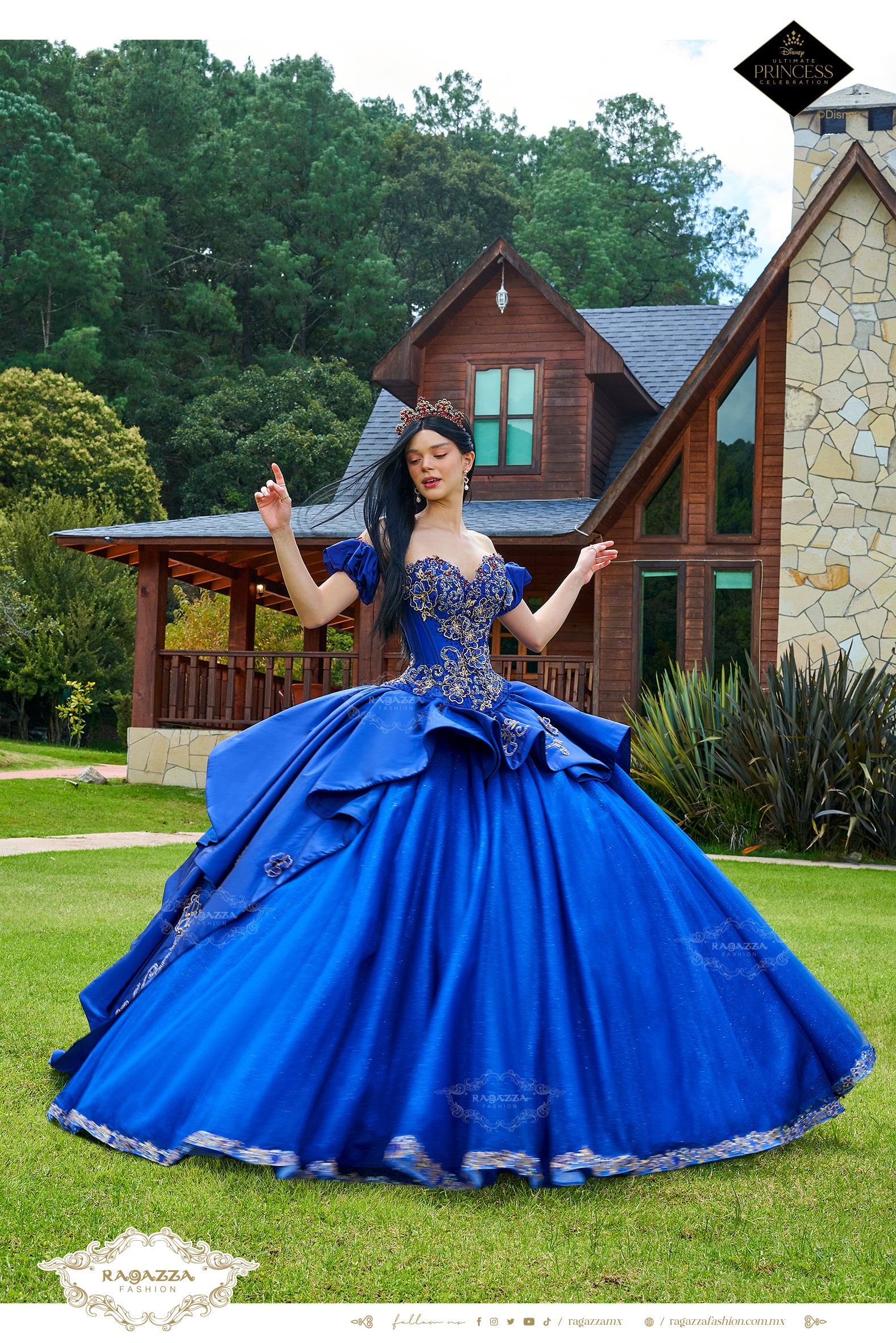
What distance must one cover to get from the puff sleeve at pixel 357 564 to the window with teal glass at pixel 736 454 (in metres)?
10.9

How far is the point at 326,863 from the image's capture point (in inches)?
115

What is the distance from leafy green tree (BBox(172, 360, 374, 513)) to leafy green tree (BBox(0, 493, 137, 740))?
3455mm

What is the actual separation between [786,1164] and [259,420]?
28.8 m

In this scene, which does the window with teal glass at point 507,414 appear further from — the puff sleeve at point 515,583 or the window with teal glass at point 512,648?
the puff sleeve at point 515,583

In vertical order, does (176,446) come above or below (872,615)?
above

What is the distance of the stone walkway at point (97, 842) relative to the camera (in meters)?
9.84

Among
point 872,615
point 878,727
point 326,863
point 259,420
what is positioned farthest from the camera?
point 259,420

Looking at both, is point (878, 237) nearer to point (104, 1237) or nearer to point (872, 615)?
point (872, 615)

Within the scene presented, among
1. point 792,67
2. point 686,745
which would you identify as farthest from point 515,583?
point 686,745

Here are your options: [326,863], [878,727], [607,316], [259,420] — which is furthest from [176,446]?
[326,863]

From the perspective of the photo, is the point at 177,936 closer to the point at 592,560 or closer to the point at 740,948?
the point at 740,948

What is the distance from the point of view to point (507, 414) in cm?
1582

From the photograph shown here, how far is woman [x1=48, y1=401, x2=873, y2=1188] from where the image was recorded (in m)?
2.61

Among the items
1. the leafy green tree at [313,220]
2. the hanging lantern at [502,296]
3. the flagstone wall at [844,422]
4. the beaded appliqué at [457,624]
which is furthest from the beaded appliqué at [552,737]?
the leafy green tree at [313,220]
